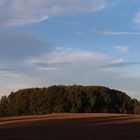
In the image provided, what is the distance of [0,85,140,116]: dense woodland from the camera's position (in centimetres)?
8488

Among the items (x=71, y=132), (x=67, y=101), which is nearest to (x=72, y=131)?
(x=71, y=132)

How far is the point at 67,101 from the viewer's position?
85.8m

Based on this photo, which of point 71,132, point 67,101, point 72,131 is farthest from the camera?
point 67,101

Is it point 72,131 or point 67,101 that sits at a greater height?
point 67,101

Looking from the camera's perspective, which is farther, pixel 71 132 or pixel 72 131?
pixel 72 131

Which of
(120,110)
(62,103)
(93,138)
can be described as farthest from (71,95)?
(93,138)

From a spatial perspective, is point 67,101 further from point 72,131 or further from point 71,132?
point 71,132

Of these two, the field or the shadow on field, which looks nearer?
the shadow on field

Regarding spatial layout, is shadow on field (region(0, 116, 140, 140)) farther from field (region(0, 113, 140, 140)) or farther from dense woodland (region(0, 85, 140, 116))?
dense woodland (region(0, 85, 140, 116))

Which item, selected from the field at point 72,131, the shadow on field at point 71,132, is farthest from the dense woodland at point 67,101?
the shadow on field at point 71,132

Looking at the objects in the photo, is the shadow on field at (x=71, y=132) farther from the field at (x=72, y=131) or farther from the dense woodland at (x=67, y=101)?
the dense woodland at (x=67, y=101)

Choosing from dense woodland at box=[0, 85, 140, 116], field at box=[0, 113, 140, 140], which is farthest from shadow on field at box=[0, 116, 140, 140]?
dense woodland at box=[0, 85, 140, 116]

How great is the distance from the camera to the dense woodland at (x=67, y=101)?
278 ft

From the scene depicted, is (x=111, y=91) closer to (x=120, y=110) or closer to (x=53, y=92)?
(x=120, y=110)
